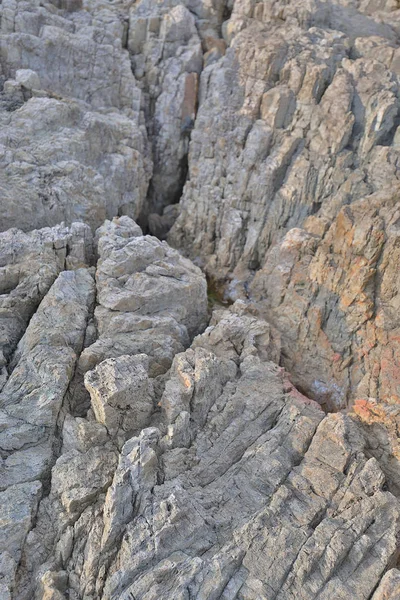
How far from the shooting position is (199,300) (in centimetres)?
2800

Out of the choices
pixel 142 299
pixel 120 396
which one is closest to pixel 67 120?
pixel 142 299

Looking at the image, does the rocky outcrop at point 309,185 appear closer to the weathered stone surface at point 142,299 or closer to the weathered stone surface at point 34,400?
the weathered stone surface at point 142,299

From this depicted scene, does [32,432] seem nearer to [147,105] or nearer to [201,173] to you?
[201,173]

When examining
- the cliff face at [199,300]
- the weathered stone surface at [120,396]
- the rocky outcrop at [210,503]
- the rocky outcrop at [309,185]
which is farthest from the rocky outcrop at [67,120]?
the rocky outcrop at [210,503]

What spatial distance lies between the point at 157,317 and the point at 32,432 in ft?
30.1

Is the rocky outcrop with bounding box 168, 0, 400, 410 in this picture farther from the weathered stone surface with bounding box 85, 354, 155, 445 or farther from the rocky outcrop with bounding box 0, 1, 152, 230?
the weathered stone surface with bounding box 85, 354, 155, 445

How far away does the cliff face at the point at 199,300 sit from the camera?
53.1ft

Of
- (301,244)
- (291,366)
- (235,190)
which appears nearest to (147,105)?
(235,190)

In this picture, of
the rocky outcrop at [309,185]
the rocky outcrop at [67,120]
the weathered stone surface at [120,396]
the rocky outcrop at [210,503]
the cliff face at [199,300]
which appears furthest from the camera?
the rocky outcrop at [67,120]

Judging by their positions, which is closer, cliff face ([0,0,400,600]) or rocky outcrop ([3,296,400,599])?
rocky outcrop ([3,296,400,599])

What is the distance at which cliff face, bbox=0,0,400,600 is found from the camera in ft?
53.1

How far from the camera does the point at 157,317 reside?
25125 millimetres

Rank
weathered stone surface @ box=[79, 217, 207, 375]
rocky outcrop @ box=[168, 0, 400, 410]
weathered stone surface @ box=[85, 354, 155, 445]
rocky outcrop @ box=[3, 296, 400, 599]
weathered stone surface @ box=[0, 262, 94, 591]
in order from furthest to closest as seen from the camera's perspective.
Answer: rocky outcrop @ box=[168, 0, 400, 410] < weathered stone surface @ box=[79, 217, 207, 375] < weathered stone surface @ box=[85, 354, 155, 445] < weathered stone surface @ box=[0, 262, 94, 591] < rocky outcrop @ box=[3, 296, 400, 599]

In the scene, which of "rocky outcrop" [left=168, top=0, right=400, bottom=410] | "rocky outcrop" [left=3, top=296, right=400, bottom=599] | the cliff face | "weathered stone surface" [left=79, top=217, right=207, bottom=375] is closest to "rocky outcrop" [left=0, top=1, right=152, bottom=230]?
the cliff face
